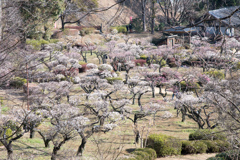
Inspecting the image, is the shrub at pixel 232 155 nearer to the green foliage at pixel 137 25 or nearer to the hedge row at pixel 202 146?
the hedge row at pixel 202 146

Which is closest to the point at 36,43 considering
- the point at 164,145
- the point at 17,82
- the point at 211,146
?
the point at 17,82

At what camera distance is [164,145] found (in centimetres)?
1284

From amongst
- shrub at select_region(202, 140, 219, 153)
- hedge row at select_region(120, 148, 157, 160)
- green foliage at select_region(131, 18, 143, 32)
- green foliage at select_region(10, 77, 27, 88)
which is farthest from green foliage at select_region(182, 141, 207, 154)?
green foliage at select_region(131, 18, 143, 32)

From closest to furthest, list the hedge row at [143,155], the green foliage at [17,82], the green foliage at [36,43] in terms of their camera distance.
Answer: the hedge row at [143,155]
the green foliage at [17,82]
the green foliage at [36,43]

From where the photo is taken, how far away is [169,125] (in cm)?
1812

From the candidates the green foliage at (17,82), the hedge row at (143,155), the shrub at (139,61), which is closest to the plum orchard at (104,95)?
the green foliage at (17,82)

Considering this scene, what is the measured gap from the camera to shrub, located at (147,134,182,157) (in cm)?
1284

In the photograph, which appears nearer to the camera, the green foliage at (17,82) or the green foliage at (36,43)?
the green foliage at (17,82)

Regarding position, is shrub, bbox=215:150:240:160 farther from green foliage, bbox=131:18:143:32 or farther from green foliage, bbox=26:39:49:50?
green foliage, bbox=131:18:143:32

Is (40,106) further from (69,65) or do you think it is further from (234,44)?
(234,44)

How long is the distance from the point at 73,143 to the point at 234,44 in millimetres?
22511

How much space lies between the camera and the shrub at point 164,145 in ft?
42.1

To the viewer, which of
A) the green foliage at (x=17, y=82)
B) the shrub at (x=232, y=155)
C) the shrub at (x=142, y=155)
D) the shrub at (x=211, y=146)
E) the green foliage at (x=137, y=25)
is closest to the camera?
the shrub at (x=232, y=155)

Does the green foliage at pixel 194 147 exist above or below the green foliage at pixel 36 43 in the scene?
below
